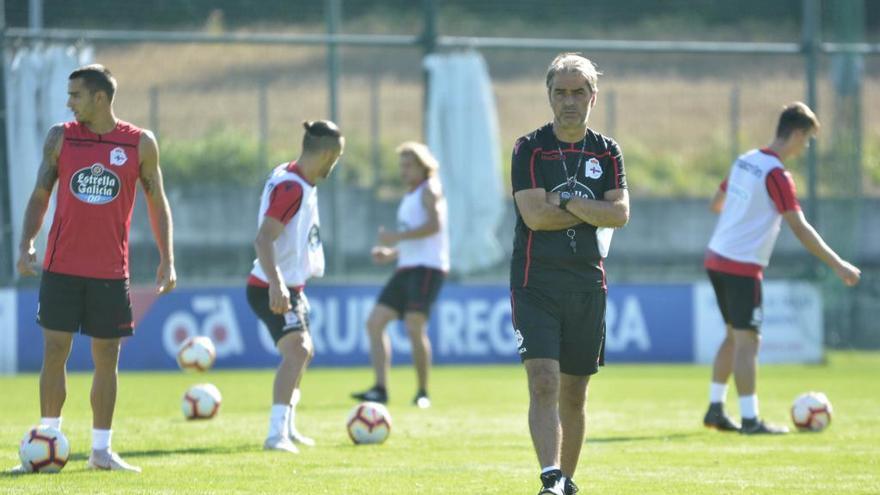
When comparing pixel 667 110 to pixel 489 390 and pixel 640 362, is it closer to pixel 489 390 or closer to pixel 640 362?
pixel 640 362

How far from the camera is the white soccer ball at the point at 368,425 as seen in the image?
34.0ft

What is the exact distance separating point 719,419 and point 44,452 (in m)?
5.23

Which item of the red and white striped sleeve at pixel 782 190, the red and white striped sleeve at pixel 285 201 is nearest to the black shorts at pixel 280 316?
the red and white striped sleeve at pixel 285 201

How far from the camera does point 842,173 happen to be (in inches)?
814

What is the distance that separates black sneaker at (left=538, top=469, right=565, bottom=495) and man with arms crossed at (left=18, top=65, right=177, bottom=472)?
9.69ft

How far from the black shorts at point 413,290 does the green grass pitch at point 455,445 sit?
3.02 feet

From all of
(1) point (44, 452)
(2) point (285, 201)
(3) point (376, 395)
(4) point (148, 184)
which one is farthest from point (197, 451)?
(3) point (376, 395)

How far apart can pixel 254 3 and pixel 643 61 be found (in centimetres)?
887

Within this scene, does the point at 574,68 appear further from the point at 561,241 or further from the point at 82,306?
the point at 82,306

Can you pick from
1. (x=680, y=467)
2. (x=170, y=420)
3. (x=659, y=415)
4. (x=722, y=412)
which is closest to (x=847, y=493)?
(x=680, y=467)

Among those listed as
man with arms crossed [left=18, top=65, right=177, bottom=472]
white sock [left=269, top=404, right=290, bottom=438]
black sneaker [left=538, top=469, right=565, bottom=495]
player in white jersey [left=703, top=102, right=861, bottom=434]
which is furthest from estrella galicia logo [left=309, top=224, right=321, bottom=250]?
black sneaker [left=538, top=469, right=565, bottom=495]

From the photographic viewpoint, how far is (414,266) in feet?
45.4

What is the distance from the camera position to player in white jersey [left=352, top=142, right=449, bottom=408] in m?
13.5

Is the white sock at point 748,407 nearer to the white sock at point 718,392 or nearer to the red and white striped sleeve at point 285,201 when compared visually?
the white sock at point 718,392
